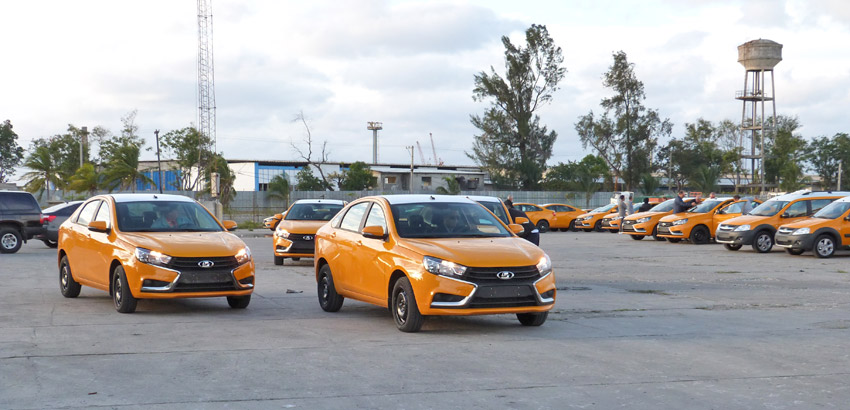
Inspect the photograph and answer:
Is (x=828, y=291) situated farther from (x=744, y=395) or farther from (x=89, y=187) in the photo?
(x=89, y=187)

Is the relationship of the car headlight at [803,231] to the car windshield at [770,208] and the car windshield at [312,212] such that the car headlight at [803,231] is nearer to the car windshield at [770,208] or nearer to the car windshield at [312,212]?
the car windshield at [770,208]

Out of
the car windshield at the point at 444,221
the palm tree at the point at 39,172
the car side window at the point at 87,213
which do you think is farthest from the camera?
the palm tree at the point at 39,172

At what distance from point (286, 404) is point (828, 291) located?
36.0ft

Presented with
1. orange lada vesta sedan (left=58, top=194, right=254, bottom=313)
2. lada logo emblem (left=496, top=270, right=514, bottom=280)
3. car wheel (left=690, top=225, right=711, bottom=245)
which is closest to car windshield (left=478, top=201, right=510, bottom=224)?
orange lada vesta sedan (left=58, top=194, right=254, bottom=313)

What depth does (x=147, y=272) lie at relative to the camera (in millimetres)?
10703

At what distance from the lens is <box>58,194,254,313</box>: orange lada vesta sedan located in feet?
35.2

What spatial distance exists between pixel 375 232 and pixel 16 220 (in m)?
17.5

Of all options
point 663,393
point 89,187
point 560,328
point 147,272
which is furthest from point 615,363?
point 89,187

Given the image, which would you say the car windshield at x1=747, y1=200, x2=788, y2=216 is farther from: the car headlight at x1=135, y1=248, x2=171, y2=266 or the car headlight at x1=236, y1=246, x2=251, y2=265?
the car headlight at x1=135, y1=248, x2=171, y2=266

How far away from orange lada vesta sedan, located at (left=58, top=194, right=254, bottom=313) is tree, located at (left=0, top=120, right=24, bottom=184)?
77.1 m

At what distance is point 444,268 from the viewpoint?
361 inches

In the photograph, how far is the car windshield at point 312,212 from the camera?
2075 cm

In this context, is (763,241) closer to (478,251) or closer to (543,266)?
(543,266)

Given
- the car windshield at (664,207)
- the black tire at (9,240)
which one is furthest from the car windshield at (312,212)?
the car windshield at (664,207)
